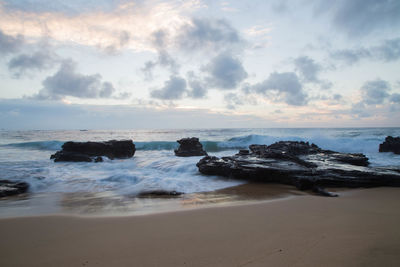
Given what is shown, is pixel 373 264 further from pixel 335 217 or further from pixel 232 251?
pixel 335 217

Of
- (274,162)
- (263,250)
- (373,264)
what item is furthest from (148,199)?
(274,162)

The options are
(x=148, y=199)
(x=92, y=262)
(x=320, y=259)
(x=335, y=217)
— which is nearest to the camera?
(x=320, y=259)

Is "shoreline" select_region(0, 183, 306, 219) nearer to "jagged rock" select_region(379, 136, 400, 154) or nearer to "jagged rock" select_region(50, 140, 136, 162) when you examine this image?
"jagged rock" select_region(50, 140, 136, 162)

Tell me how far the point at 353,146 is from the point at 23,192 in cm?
2702

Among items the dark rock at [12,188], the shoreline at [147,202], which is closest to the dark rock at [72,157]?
the dark rock at [12,188]

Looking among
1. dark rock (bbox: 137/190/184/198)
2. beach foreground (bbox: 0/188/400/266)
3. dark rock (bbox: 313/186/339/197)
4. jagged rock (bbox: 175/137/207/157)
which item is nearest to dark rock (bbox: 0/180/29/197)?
beach foreground (bbox: 0/188/400/266)

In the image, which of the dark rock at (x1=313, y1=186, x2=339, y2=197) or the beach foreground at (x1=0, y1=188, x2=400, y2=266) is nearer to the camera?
the beach foreground at (x1=0, y1=188, x2=400, y2=266)

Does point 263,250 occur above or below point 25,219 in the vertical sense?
above

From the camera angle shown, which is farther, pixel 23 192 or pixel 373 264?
pixel 23 192

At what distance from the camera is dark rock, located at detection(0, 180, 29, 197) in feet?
18.7

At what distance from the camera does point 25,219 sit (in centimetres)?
370

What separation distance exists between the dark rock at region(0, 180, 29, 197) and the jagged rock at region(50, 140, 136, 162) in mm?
5975

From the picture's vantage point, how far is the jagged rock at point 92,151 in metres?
12.6

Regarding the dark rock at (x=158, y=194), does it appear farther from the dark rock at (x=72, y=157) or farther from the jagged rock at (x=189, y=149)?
the jagged rock at (x=189, y=149)
